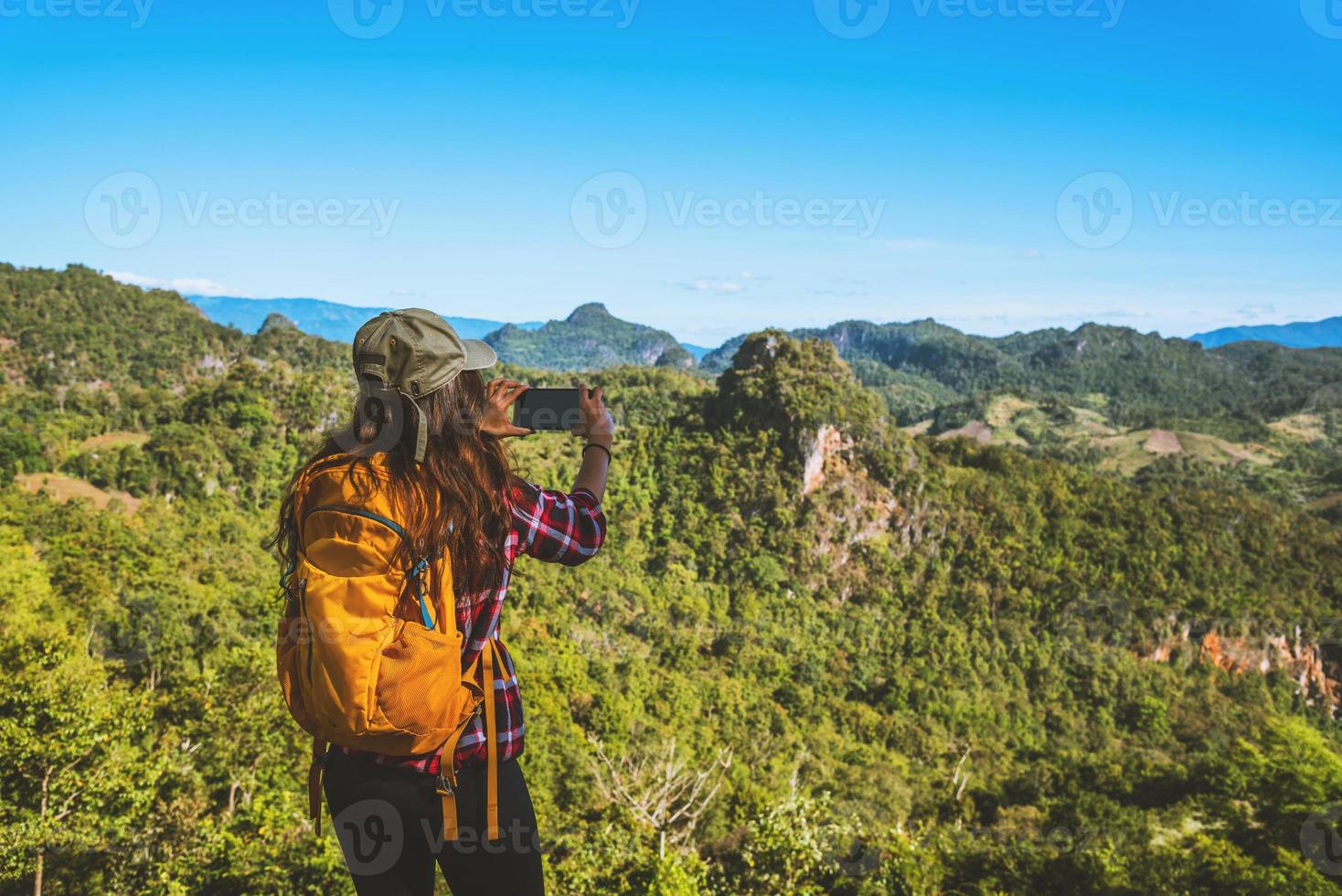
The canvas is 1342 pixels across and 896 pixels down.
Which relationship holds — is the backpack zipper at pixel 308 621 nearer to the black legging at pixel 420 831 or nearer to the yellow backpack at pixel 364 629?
the yellow backpack at pixel 364 629

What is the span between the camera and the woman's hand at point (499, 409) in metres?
1.67

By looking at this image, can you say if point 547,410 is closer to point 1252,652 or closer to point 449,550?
point 449,550

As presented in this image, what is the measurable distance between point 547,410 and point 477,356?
31 centimetres

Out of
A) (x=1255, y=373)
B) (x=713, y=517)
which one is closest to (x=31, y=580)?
(x=713, y=517)

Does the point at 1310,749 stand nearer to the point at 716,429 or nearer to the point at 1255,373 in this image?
the point at 716,429

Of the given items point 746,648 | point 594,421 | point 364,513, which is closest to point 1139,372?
point 746,648

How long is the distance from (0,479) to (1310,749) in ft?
129

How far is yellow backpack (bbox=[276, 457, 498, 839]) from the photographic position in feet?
4.41

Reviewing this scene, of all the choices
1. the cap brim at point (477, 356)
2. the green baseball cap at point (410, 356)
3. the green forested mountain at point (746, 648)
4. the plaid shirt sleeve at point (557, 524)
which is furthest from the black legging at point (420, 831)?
the green forested mountain at point (746, 648)

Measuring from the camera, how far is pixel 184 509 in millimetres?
29953

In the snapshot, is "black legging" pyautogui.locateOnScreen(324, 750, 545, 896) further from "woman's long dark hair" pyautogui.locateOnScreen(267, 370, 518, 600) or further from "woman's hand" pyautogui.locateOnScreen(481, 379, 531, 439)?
"woman's hand" pyautogui.locateOnScreen(481, 379, 531, 439)

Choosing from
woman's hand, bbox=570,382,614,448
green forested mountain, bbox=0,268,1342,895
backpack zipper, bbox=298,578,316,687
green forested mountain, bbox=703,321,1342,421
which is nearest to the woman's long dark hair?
backpack zipper, bbox=298,578,316,687

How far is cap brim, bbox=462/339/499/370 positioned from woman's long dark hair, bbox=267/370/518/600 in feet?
0.11

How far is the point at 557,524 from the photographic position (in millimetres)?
1717
